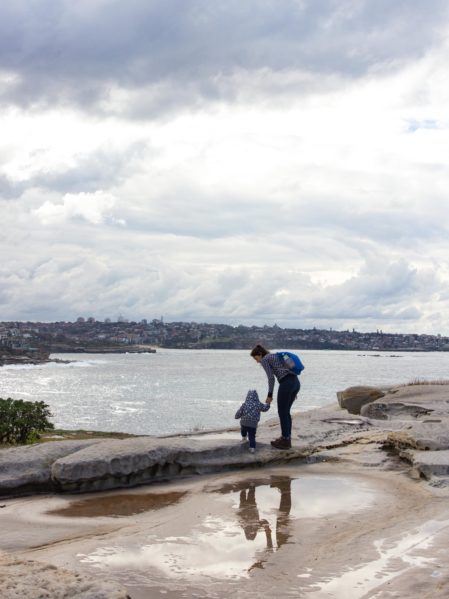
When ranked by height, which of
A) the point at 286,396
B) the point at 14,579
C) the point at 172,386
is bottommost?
the point at 172,386

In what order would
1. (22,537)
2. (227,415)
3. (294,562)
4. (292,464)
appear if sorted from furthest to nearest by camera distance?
(227,415)
(292,464)
(22,537)
(294,562)

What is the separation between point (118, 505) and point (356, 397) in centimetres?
1429

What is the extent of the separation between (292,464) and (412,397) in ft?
36.2

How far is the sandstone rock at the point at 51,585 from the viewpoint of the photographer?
4.67 meters

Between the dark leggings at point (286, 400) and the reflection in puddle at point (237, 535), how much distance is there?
162 centimetres

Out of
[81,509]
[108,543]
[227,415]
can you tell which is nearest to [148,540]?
A: [108,543]

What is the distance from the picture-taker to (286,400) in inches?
438

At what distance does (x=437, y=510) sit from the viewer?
7.75 metres

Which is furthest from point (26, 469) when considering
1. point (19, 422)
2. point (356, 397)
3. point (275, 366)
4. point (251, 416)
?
point (356, 397)

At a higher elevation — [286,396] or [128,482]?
[286,396]

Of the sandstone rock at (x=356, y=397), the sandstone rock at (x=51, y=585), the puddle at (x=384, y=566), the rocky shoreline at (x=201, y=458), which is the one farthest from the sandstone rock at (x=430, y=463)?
the sandstone rock at (x=356, y=397)

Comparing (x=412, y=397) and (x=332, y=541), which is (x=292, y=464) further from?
(x=412, y=397)

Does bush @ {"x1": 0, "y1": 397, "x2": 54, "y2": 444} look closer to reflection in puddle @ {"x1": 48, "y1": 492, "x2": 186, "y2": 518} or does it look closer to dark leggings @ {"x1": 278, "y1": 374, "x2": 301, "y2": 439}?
dark leggings @ {"x1": 278, "y1": 374, "x2": 301, "y2": 439}

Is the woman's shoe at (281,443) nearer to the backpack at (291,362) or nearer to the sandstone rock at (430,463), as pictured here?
the backpack at (291,362)
